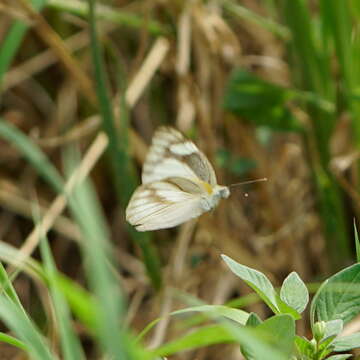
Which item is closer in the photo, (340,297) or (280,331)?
(280,331)

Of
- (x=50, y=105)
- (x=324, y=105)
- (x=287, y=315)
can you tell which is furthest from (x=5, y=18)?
(x=287, y=315)

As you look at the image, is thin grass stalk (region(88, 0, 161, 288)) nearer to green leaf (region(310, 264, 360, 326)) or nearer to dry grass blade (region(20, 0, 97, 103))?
dry grass blade (region(20, 0, 97, 103))

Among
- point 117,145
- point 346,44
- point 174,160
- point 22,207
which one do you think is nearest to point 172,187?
point 174,160

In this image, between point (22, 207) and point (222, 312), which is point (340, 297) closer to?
point (222, 312)

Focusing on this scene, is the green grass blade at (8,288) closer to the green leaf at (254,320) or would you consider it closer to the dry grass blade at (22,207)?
the green leaf at (254,320)

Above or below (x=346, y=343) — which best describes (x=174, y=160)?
above

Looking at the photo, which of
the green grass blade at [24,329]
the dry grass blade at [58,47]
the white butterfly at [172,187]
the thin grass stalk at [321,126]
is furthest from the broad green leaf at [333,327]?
the dry grass blade at [58,47]
